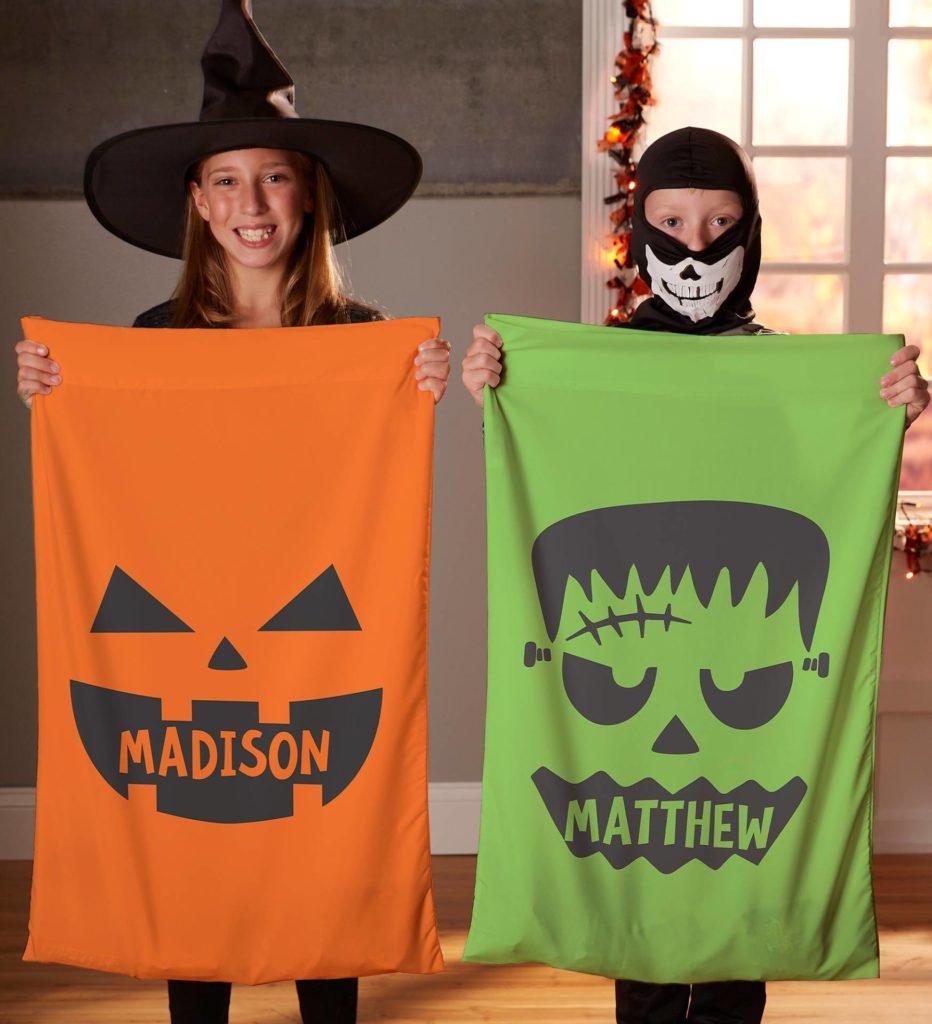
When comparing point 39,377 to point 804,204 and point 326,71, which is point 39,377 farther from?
point 804,204

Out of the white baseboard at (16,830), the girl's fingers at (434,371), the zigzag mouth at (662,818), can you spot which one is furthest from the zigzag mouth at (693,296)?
the white baseboard at (16,830)

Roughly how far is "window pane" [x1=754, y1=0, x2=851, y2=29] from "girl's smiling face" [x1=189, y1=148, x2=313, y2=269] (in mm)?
1914

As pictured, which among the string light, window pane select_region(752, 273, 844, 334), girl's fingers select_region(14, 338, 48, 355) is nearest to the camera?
girl's fingers select_region(14, 338, 48, 355)

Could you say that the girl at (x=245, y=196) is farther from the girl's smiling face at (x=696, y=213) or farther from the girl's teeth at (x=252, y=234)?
the girl's smiling face at (x=696, y=213)

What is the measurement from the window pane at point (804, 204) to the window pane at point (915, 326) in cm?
20

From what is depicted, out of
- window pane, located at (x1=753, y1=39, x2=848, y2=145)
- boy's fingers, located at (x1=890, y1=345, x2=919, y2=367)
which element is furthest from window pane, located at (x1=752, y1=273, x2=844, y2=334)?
→ boy's fingers, located at (x1=890, y1=345, x2=919, y2=367)

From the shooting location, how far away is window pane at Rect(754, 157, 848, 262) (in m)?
3.10

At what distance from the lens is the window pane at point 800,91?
3.06m

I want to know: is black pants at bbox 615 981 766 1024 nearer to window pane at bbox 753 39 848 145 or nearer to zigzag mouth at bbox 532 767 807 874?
zigzag mouth at bbox 532 767 807 874

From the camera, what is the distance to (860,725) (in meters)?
1.55

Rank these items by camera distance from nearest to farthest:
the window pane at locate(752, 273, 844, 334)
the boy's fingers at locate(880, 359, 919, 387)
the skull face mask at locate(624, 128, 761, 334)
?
the boy's fingers at locate(880, 359, 919, 387)
the skull face mask at locate(624, 128, 761, 334)
the window pane at locate(752, 273, 844, 334)

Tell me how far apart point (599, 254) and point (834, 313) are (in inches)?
29.6

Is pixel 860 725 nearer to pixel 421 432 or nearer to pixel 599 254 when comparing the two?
pixel 421 432

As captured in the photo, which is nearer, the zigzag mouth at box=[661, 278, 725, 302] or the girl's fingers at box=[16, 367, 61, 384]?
the girl's fingers at box=[16, 367, 61, 384]
